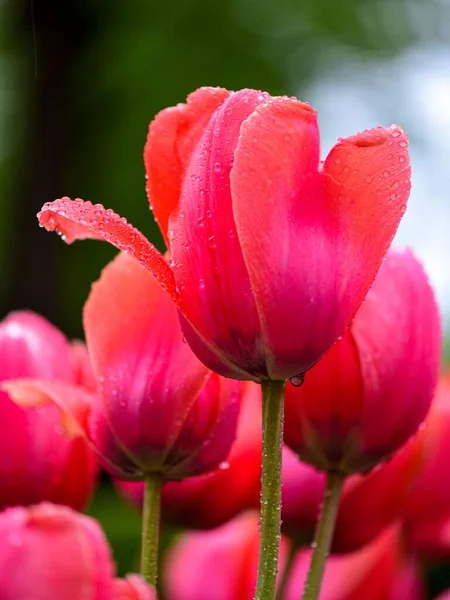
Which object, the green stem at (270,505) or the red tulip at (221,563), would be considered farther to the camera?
the red tulip at (221,563)

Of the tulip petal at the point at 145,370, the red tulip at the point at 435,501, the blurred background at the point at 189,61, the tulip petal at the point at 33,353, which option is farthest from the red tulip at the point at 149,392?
the blurred background at the point at 189,61

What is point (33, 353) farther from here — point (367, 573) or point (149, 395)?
point (367, 573)

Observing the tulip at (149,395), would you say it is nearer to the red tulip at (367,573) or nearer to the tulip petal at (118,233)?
the tulip petal at (118,233)

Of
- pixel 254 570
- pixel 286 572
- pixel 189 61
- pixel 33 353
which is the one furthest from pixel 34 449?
pixel 189 61

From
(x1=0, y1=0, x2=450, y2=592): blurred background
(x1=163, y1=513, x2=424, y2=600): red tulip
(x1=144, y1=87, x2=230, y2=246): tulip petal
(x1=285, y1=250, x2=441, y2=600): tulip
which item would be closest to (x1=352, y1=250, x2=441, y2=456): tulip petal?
(x1=285, y1=250, x2=441, y2=600): tulip

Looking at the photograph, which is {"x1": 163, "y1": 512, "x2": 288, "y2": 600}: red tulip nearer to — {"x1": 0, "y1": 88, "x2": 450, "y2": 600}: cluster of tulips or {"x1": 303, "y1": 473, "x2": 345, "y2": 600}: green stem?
{"x1": 0, "y1": 88, "x2": 450, "y2": 600}: cluster of tulips
